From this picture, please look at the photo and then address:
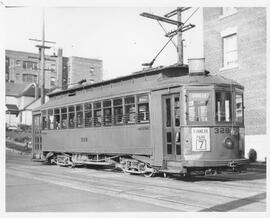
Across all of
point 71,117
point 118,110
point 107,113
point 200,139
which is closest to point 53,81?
point 71,117

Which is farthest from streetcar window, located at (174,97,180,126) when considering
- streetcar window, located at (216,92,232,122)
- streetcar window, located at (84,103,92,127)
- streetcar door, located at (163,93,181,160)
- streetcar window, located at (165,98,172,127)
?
streetcar window, located at (84,103,92,127)

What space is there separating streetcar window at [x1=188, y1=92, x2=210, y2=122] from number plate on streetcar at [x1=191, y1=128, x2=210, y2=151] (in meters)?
0.33

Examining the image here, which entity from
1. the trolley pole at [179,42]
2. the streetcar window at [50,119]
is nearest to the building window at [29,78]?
the streetcar window at [50,119]

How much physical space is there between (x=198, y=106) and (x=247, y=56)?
25.8 ft

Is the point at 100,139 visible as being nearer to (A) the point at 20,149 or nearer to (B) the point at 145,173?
(B) the point at 145,173

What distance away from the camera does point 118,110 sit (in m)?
14.4

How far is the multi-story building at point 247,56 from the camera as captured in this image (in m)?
18.1

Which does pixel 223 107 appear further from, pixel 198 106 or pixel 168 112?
pixel 168 112

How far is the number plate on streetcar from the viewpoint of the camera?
1161 centimetres

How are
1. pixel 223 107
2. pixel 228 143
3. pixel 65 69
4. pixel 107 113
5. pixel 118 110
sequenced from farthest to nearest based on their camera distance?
pixel 65 69, pixel 107 113, pixel 118 110, pixel 223 107, pixel 228 143

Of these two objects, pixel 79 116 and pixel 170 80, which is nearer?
pixel 170 80

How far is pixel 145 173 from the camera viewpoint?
13.7 meters

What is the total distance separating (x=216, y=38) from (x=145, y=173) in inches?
383

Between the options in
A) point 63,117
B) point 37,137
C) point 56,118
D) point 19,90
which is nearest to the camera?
point 63,117
